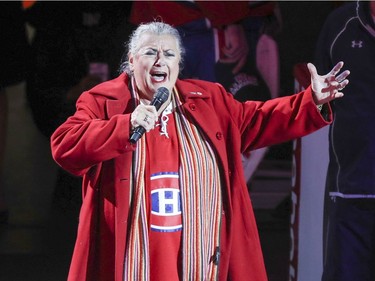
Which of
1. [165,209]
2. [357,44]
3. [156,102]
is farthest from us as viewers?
[357,44]

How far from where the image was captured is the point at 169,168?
3021mm

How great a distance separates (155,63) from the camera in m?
3.05

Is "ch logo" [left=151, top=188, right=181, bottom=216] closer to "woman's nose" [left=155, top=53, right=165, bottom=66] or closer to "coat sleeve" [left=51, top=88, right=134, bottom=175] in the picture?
"coat sleeve" [left=51, top=88, right=134, bottom=175]

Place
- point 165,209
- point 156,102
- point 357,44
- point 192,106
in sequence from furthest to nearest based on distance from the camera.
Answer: point 357,44 → point 192,106 → point 165,209 → point 156,102

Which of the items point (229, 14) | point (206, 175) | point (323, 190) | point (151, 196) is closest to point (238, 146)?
point (206, 175)

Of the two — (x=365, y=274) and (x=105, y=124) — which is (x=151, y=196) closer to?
(x=105, y=124)

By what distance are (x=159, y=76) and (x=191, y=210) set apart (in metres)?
0.48

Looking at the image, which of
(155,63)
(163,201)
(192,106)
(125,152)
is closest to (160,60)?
(155,63)

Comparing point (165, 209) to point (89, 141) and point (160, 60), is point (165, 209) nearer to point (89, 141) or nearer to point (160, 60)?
point (89, 141)

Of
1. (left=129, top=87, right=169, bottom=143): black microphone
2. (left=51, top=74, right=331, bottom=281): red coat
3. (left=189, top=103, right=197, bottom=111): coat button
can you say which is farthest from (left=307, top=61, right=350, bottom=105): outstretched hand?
(left=129, top=87, right=169, bottom=143): black microphone

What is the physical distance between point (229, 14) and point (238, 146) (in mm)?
1593

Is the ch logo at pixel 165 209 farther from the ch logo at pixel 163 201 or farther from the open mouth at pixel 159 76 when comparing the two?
the open mouth at pixel 159 76

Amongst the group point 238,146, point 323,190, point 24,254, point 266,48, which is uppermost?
point 266,48

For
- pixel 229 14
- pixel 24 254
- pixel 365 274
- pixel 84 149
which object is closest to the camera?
pixel 84 149
